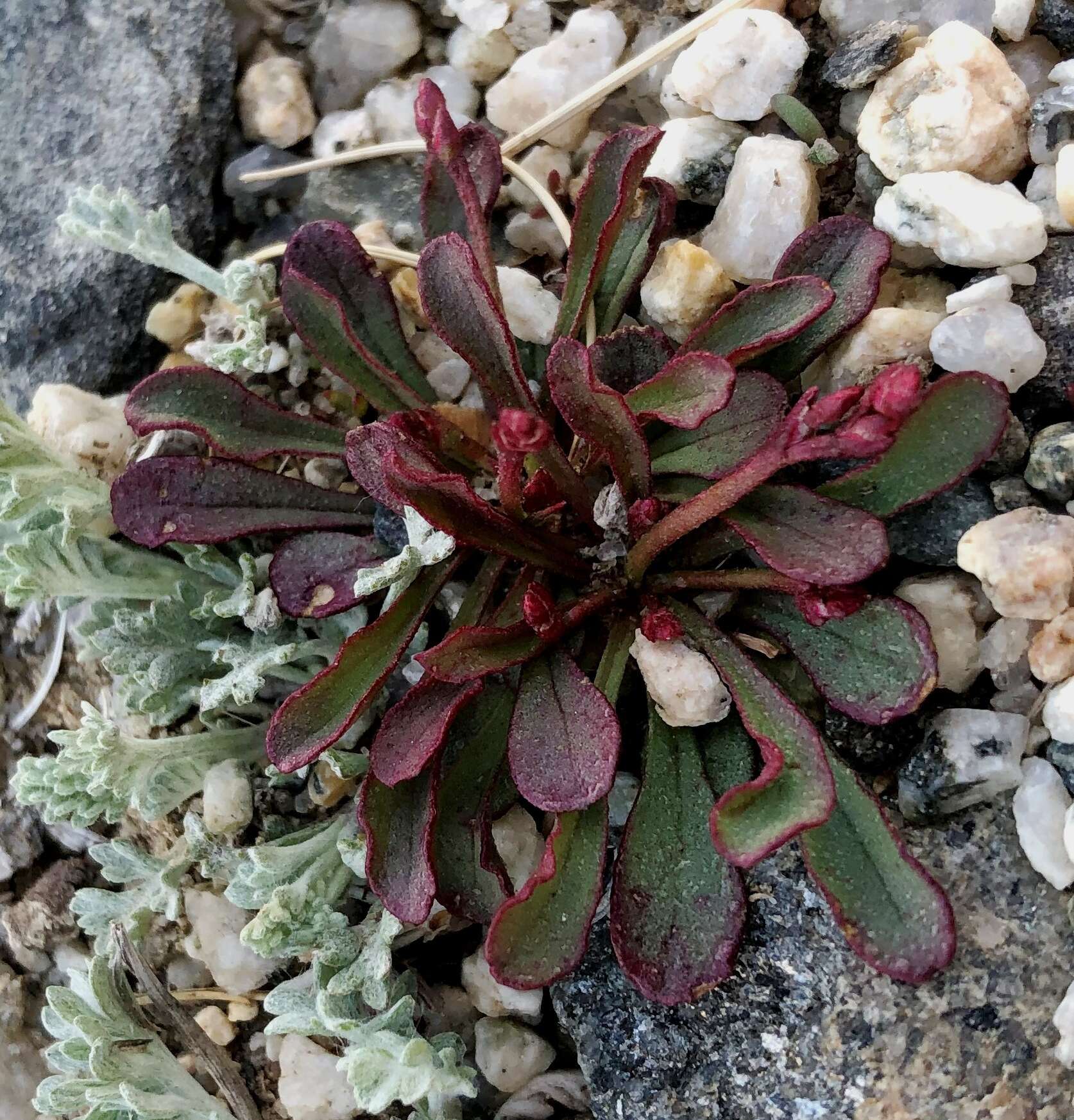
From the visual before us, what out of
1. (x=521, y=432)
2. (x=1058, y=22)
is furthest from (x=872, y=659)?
(x=1058, y=22)

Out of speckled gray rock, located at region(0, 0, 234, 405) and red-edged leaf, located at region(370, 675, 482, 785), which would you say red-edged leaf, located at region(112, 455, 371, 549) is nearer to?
red-edged leaf, located at region(370, 675, 482, 785)

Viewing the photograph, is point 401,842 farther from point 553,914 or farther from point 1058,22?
point 1058,22

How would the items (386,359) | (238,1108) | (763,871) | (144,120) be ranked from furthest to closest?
(144,120)
(386,359)
(238,1108)
(763,871)

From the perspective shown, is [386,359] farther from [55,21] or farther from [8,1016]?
[8,1016]

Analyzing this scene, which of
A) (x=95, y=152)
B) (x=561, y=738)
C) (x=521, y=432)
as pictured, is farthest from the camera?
(x=95, y=152)

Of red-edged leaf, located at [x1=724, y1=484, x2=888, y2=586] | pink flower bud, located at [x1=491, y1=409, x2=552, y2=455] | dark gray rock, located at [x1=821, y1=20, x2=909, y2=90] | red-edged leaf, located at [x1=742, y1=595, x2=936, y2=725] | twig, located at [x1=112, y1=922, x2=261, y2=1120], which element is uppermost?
dark gray rock, located at [x1=821, y1=20, x2=909, y2=90]

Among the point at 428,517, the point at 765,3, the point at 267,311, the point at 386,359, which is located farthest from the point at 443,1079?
the point at 765,3

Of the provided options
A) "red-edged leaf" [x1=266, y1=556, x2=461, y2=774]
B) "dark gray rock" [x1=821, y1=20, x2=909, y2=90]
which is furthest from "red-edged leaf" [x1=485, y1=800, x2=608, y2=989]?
"dark gray rock" [x1=821, y1=20, x2=909, y2=90]
